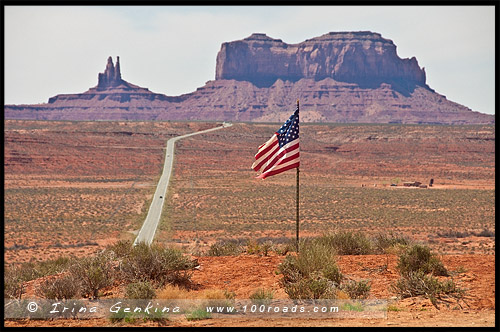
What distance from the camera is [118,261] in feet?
44.9

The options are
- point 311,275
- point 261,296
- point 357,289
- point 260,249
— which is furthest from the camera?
point 260,249

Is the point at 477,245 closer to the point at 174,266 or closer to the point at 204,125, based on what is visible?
the point at 174,266

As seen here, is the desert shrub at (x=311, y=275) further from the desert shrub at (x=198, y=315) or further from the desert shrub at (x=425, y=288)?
the desert shrub at (x=198, y=315)

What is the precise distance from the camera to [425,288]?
11.4 metres

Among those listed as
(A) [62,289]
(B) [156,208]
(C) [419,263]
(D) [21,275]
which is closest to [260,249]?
(C) [419,263]

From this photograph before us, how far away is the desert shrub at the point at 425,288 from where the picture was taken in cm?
1120

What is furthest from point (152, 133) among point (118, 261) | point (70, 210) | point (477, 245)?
point (118, 261)

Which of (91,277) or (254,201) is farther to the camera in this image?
(254,201)

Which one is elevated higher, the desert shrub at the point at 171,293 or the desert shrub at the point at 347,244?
the desert shrub at the point at 347,244

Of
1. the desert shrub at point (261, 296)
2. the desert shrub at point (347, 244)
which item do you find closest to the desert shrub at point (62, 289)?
the desert shrub at point (261, 296)

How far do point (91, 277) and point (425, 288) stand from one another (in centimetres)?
641

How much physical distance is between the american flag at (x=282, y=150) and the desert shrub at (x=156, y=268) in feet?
9.43

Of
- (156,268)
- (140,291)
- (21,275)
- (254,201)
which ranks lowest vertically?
(254,201)

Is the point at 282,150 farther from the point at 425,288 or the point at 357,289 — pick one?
the point at 425,288
